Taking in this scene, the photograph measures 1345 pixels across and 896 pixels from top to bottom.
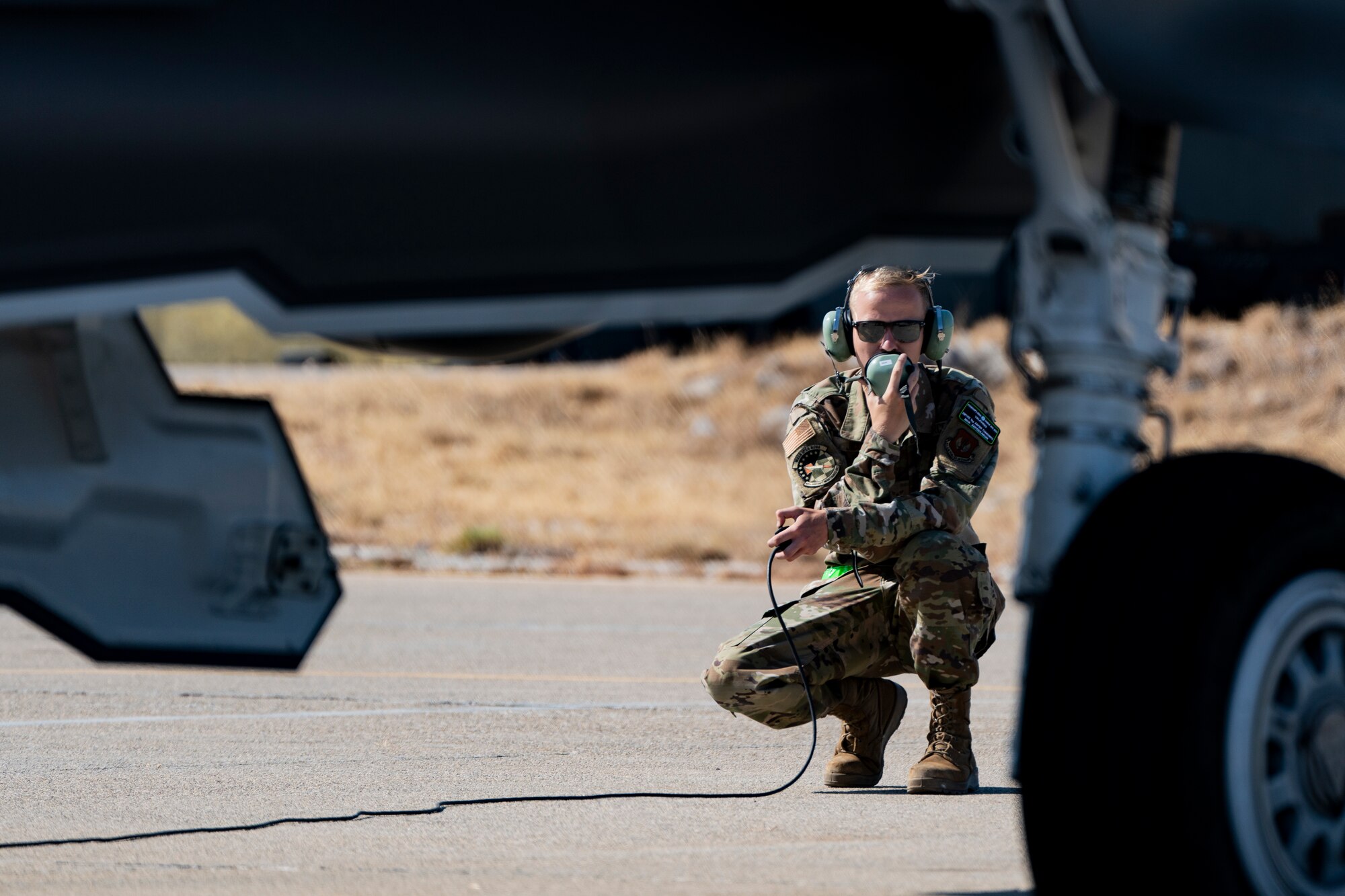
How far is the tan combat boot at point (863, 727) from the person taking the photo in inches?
173

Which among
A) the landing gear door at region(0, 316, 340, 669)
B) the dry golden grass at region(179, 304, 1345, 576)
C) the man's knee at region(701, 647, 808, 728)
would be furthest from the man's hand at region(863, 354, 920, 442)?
the dry golden grass at region(179, 304, 1345, 576)

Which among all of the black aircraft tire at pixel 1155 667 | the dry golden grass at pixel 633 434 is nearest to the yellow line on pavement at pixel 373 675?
the black aircraft tire at pixel 1155 667

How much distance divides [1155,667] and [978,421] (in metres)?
1.04

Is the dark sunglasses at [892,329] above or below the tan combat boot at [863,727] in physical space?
above

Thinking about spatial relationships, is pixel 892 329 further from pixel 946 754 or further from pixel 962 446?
pixel 946 754

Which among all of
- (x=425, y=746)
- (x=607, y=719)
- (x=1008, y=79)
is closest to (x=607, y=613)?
(x=607, y=719)

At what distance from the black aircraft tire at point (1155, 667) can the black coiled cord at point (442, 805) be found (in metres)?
0.74

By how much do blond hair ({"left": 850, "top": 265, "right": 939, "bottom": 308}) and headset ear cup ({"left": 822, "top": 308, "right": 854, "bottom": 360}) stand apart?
64mm

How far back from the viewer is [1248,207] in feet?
60.5

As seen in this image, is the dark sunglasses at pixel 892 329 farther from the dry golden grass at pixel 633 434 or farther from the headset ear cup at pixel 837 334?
the dry golden grass at pixel 633 434

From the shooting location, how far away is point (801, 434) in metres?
4.01

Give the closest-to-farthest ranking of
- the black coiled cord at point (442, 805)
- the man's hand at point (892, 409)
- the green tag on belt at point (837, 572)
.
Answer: the man's hand at point (892, 409)
the black coiled cord at point (442, 805)
the green tag on belt at point (837, 572)

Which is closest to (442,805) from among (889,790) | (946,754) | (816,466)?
(889,790)

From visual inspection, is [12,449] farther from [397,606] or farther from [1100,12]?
[397,606]
